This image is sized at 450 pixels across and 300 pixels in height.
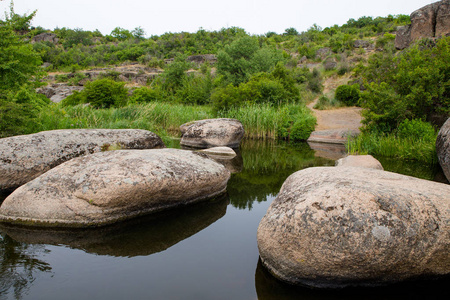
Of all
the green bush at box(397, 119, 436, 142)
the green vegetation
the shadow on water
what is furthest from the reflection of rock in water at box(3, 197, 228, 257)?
the green bush at box(397, 119, 436, 142)

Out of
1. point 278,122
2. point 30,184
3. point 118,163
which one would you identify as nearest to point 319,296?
point 118,163

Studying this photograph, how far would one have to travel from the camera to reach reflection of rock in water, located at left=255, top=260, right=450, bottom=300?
113 inches

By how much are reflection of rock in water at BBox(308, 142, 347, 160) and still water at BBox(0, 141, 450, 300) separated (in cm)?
589

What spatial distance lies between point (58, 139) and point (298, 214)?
5.38 meters

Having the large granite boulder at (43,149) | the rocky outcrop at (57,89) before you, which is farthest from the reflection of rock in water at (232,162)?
the rocky outcrop at (57,89)

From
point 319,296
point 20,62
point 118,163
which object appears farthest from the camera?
point 20,62

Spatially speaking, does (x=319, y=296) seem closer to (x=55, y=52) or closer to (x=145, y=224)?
(x=145, y=224)

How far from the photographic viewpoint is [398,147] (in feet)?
30.3

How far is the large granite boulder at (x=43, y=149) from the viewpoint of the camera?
5570 millimetres

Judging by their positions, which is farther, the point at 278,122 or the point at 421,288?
the point at 278,122

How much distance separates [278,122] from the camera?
1427cm

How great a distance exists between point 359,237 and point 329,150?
9.15 metres

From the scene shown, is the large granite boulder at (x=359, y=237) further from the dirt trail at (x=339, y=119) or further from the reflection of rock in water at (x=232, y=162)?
the dirt trail at (x=339, y=119)

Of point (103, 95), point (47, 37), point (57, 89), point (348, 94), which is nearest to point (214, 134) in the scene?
point (103, 95)
